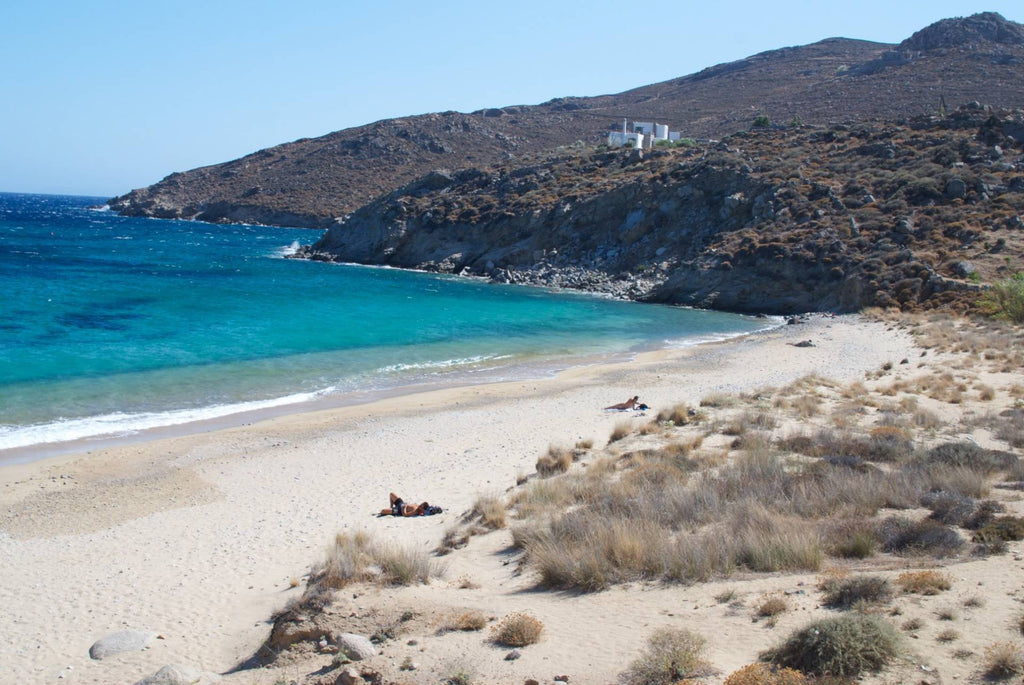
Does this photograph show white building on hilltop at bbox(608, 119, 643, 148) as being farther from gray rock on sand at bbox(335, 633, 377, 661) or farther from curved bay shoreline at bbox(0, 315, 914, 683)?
gray rock on sand at bbox(335, 633, 377, 661)

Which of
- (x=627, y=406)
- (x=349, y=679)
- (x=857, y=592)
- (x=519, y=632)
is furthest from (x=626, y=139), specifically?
(x=349, y=679)

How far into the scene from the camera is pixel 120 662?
263 inches

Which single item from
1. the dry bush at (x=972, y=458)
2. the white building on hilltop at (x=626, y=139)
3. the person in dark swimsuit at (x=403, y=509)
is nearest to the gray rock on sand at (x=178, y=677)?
the person in dark swimsuit at (x=403, y=509)

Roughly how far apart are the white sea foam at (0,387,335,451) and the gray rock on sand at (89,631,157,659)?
969 centimetres

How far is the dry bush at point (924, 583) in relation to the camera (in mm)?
5918

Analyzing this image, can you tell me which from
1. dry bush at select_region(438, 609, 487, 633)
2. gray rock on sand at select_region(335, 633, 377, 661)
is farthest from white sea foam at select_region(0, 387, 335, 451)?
dry bush at select_region(438, 609, 487, 633)

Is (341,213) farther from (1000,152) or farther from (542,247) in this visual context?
(1000,152)

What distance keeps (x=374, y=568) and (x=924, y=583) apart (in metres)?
→ 4.99

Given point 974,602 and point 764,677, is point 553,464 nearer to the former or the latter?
point 974,602

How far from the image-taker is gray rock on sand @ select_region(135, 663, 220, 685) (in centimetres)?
576

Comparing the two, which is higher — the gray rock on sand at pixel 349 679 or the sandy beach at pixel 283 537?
the gray rock on sand at pixel 349 679

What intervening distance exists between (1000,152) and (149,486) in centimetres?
4985

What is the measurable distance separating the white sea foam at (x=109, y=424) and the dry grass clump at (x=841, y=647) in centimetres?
1460

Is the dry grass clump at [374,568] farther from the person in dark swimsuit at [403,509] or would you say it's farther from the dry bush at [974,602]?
the dry bush at [974,602]
